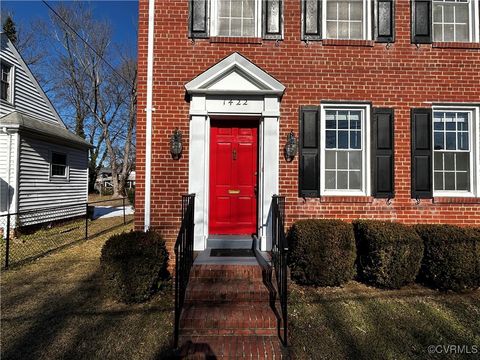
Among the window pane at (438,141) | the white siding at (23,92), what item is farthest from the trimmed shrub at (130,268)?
the white siding at (23,92)

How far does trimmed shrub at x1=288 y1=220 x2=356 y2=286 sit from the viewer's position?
14.9 feet

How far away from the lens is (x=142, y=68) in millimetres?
5219

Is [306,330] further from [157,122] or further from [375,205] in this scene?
[157,122]

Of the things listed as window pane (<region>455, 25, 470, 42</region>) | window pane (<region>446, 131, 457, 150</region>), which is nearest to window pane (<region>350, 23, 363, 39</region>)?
window pane (<region>455, 25, 470, 42</region>)

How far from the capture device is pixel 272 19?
534 cm

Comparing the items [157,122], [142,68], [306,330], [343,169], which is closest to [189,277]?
[306,330]

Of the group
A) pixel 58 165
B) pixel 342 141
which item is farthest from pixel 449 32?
pixel 58 165

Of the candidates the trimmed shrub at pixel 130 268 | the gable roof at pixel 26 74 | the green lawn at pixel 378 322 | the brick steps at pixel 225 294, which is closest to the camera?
the green lawn at pixel 378 322

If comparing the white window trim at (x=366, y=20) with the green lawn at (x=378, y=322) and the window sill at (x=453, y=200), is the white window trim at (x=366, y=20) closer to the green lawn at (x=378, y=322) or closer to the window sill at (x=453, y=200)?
the window sill at (x=453, y=200)

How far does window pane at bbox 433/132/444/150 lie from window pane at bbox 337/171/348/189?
1797mm

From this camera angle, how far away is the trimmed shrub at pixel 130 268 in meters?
4.06

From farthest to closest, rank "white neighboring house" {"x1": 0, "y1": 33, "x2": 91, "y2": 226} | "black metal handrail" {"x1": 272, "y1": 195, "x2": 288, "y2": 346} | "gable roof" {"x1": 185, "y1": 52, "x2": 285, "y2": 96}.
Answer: "white neighboring house" {"x1": 0, "y1": 33, "x2": 91, "y2": 226}
"gable roof" {"x1": 185, "y1": 52, "x2": 285, "y2": 96}
"black metal handrail" {"x1": 272, "y1": 195, "x2": 288, "y2": 346}

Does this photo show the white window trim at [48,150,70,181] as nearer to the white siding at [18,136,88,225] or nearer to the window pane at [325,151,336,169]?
the white siding at [18,136,88,225]

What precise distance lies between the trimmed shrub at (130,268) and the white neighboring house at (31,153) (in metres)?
4.45
